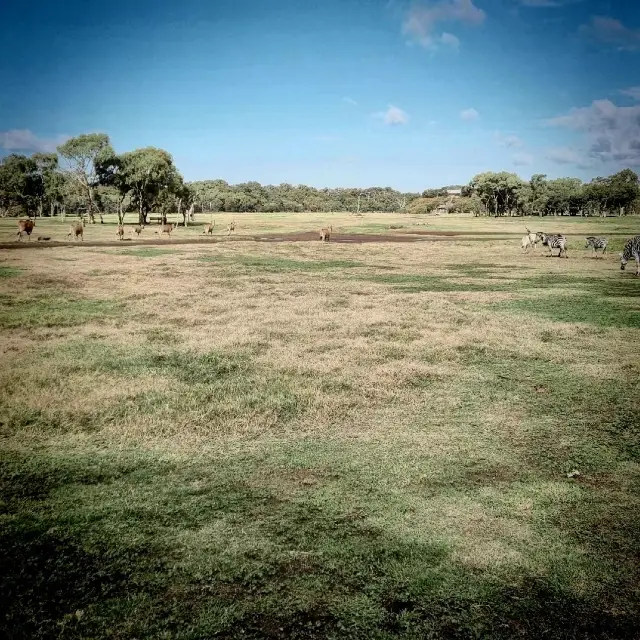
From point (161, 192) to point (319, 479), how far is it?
265 feet

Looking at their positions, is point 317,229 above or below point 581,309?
above

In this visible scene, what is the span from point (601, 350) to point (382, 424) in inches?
293

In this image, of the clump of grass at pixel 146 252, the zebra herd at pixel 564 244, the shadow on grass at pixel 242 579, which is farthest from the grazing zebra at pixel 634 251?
the clump of grass at pixel 146 252

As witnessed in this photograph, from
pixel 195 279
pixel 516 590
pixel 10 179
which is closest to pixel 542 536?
pixel 516 590

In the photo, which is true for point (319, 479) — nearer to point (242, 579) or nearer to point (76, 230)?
point (242, 579)

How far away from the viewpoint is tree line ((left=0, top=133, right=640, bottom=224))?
71750mm

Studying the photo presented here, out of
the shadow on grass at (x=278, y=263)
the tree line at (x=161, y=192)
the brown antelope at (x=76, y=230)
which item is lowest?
the shadow on grass at (x=278, y=263)

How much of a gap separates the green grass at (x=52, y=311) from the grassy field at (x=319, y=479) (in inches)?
10.1

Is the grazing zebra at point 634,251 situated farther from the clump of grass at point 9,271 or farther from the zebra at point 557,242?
the clump of grass at point 9,271

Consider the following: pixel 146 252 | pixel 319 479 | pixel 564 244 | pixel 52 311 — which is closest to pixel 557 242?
pixel 564 244

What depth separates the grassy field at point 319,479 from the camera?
381cm

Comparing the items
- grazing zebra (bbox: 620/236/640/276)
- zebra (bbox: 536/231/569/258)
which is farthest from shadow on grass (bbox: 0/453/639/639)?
zebra (bbox: 536/231/569/258)

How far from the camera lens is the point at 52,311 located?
15.5m

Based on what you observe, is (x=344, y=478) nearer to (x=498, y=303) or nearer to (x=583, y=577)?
(x=583, y=577)
